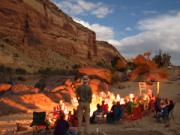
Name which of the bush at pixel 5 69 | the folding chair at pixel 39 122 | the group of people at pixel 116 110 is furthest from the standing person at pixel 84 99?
the bush at pixel 5 69

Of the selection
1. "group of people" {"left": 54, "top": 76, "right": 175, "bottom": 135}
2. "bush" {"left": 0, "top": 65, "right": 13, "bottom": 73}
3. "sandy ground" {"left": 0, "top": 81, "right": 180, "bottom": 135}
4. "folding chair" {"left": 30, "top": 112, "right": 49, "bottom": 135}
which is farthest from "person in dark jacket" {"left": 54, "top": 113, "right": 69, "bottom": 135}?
"bush" {"left": 0, "top": 65, "right": 13, "bottom": 73}

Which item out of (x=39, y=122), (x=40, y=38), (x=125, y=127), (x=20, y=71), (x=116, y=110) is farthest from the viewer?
(x=40, y=38)

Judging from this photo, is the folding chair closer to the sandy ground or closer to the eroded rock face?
the sandy ground

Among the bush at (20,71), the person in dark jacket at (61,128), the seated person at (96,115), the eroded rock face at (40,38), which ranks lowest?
the person in dark jacket at (61,128)

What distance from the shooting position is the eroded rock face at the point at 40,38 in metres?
58.6

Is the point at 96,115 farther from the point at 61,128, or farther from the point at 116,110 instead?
the point at 61,128

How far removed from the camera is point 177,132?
1761 centimetres

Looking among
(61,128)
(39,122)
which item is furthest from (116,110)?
(61,128)

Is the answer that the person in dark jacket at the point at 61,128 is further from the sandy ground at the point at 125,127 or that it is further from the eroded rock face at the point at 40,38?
the eroded rock face at the point at 40,38

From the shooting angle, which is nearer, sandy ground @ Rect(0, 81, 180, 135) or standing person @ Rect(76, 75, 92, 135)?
standing person @ Rect(76, 75, 92, 135)

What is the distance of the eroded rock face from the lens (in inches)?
2307

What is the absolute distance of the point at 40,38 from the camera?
64000 mm

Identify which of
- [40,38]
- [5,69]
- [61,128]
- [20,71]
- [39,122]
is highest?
[40,38]

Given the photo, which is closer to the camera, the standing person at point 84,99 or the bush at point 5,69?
the standing person at point 84,99
